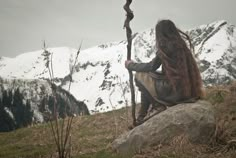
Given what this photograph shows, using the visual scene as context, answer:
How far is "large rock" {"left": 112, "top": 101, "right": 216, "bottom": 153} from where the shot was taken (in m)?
8.54

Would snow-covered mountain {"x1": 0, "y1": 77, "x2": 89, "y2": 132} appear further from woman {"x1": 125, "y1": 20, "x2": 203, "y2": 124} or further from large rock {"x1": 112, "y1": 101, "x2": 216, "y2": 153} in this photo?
large rock {"x1": 112, "y1": 101, "x2": 216, "y2": 153}

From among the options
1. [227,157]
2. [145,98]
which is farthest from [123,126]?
[227,157]

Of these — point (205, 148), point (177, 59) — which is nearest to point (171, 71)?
point (177, 59)

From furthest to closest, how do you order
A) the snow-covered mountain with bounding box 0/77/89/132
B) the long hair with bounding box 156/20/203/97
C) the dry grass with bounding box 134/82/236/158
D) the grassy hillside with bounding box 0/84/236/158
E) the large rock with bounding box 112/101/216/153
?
the snow-covered mountain with bounding box 0/77/89/132 < the long hair with bounding box 156/20/203/97 < the large rock with bounding box 112/101/216/153 < the grassy hillside with bounding box 0/84/236/158 < the dry grass with bounding box 134/82/236/158

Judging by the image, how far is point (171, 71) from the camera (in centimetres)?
925

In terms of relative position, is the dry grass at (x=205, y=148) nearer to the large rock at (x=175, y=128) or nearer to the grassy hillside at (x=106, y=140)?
the grassy hillside at (x=106, y=140)

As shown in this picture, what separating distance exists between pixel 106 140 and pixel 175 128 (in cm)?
254

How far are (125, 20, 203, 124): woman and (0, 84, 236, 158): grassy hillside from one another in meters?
0.96

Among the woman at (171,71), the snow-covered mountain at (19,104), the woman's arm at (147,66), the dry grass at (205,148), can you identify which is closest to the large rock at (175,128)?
the dry grass at (205,148)

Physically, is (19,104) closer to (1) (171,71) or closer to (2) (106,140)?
(2) (106,140)

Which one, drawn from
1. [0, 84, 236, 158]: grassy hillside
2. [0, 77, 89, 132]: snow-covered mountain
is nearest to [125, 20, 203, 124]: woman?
[0, 84, 236, 158]: grassy hillside

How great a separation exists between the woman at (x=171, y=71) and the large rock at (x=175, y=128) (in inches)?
23.1

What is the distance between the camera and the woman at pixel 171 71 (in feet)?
30.5

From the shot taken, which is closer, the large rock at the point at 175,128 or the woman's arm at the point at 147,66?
the large rock at the point at 175,128
